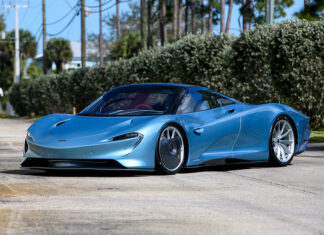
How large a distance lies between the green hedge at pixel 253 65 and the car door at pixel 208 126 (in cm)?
1025

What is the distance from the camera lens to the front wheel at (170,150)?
7.98 meters

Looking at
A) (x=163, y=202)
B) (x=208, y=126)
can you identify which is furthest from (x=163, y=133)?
(x=163, y=202)

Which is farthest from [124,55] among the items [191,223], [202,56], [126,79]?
[191,223]

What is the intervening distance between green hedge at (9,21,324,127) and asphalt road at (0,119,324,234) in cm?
1043

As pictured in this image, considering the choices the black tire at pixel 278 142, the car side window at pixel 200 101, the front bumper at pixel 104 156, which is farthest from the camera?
the black tire at pixel 278 142

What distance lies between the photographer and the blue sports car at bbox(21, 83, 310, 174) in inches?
305

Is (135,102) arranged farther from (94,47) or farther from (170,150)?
(94,47)

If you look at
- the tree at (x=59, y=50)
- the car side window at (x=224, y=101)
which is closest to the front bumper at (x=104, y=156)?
the car side window at (x=224, y=101)

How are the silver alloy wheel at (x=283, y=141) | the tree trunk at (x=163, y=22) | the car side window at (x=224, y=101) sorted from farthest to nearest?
the tree trunk at (x=163, y=22) → the silver alloy wheel at (x=283, y=141) → the car side window at (x=224, y=101)

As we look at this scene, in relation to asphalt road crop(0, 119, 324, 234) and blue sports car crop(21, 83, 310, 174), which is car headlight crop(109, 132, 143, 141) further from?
asphalt road crop(0, 119, 324, 234)

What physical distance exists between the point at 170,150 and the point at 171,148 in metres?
0.03

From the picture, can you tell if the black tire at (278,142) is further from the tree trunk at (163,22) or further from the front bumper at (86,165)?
the tree trunk at (163,22)

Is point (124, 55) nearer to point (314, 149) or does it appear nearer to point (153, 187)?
point (314, 149)

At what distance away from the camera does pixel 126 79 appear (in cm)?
2938
